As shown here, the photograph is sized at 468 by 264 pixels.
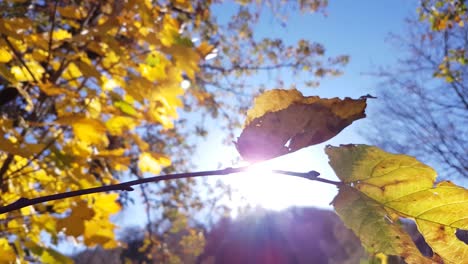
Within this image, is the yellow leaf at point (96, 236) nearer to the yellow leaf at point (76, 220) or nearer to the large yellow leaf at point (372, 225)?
the yellow leaf at point (76, 220)

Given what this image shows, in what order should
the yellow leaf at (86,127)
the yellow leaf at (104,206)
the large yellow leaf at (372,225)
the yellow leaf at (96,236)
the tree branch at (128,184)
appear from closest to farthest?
the tree branch at (128,184) < the large yellow leaf at (372,225) < the yellow leaf at (86,127) < the yellow leaf at (96,236) < the yellow leaf at (104,206)

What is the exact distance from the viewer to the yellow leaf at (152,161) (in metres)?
1.54

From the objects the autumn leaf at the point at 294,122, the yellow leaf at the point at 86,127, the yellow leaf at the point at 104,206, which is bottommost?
the autumn leaf at the point at 294,122

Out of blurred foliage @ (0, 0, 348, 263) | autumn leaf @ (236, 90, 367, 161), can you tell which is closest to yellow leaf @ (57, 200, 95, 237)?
blurred foliage @ (0, 0, 348, 263)

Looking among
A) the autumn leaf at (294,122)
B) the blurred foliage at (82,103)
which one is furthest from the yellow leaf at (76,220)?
the autumn leaf at (294,122)

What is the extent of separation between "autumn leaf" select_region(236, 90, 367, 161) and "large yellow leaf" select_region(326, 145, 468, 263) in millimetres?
43

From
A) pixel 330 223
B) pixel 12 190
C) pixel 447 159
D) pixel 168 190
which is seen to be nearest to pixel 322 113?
pixel 12 190

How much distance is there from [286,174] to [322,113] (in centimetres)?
10

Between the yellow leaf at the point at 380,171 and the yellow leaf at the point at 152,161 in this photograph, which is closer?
the yellow leaf at the point at 380,171

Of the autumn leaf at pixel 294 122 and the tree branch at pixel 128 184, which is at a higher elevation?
the autumn leaf at pixel 294 122

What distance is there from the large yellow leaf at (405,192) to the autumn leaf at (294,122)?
43 millimetres

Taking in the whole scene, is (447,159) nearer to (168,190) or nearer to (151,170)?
(168,190)

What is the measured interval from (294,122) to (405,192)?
0.49 ft

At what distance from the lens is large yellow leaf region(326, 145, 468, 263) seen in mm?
450
